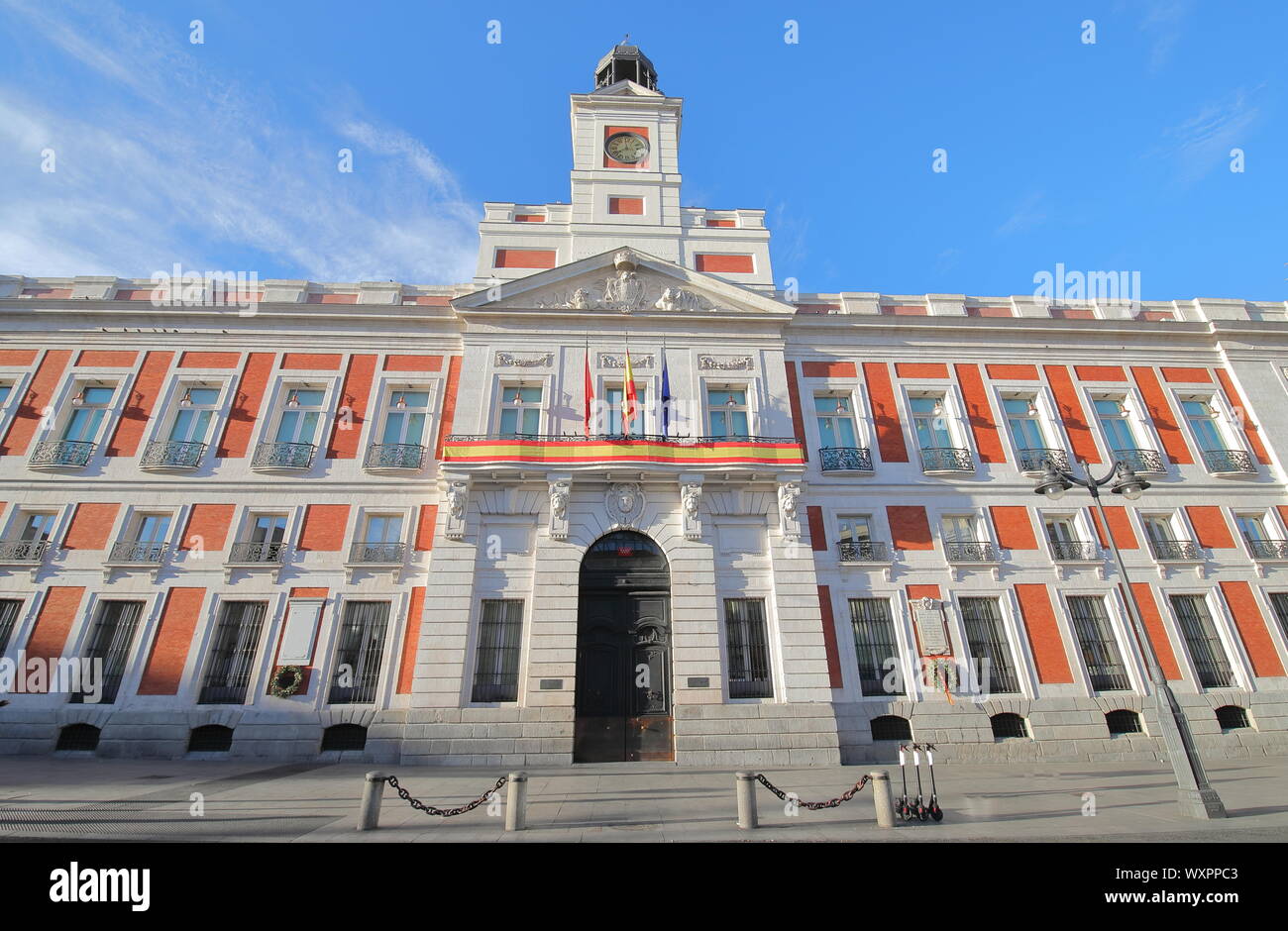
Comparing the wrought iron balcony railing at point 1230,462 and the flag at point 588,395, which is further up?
the flag at point 588,395

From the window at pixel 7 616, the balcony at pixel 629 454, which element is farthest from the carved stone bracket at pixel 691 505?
the window at pixel 7 616

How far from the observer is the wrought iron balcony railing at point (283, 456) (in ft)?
55.2

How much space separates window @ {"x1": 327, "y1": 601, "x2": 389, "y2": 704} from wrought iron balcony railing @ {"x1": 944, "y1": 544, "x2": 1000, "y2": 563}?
16.9m

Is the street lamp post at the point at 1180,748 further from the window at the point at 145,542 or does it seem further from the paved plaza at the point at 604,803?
the window at the point at 145,542

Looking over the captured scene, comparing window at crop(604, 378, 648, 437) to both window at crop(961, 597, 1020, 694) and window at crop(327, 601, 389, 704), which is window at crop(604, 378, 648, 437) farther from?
window at crop(961, 597, 1020, 694)

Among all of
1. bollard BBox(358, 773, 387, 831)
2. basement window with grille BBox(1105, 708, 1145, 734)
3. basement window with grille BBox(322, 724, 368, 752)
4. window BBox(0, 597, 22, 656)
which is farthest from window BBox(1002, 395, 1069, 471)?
window BBox(0, 597, 22, 656)

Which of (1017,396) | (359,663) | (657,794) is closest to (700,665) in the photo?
(657,794)

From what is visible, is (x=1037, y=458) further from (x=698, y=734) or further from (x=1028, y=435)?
(x=698, y=734)

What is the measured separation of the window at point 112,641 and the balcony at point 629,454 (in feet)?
31.9

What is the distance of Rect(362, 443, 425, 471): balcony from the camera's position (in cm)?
1691

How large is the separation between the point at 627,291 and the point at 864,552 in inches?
459
